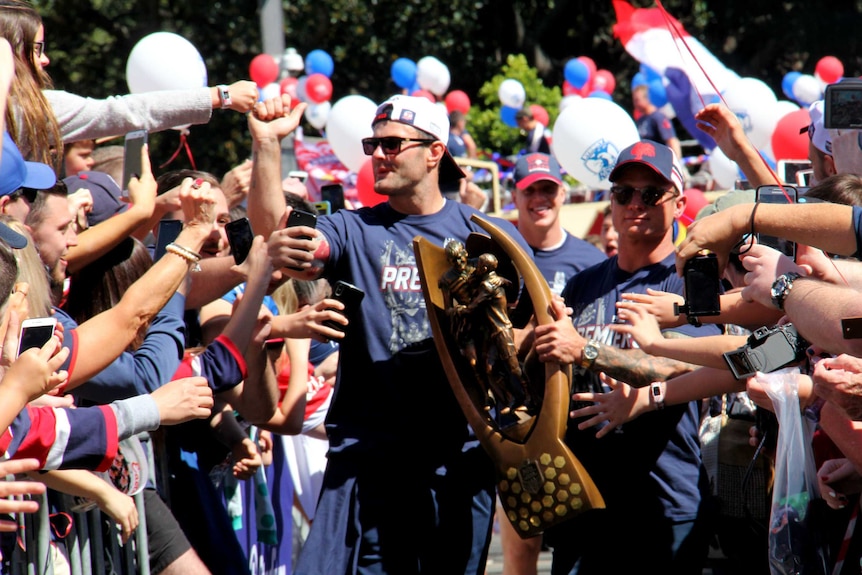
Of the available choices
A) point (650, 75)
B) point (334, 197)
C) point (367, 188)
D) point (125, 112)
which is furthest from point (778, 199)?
point (650, 75)

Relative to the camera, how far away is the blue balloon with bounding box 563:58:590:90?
14890mm

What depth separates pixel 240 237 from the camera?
12.9 ft

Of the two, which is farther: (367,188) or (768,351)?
(367,188)

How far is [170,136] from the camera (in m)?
19.2

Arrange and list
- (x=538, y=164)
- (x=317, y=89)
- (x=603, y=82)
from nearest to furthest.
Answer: (x=538, y=164) → (x=317, y=89) → (x=603, y=82)

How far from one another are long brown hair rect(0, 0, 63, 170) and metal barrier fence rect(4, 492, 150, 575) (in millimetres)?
1081

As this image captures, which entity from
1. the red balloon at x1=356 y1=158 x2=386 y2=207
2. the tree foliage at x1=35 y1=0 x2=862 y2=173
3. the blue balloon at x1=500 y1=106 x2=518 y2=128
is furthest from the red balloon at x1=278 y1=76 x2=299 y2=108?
the tree foliage at x1=35 y1=0 x2=862 y2=173

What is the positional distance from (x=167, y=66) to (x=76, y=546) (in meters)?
3.39

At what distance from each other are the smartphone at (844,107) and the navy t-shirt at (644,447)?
1.03m

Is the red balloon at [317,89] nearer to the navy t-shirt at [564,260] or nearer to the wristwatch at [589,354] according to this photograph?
the navy t-shirt at [564,260]

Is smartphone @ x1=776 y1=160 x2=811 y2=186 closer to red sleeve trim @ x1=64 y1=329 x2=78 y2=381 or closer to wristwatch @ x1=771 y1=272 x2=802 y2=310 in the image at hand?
wristwatch @ x1=771 y1=272 x2=802 y2=310

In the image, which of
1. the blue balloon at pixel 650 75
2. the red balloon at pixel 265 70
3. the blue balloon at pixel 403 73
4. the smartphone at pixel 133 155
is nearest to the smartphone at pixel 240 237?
the smartphone at pixel 133 155

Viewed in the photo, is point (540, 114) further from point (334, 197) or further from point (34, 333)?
point (34, 333)

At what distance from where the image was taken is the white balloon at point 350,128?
8.45 meters
